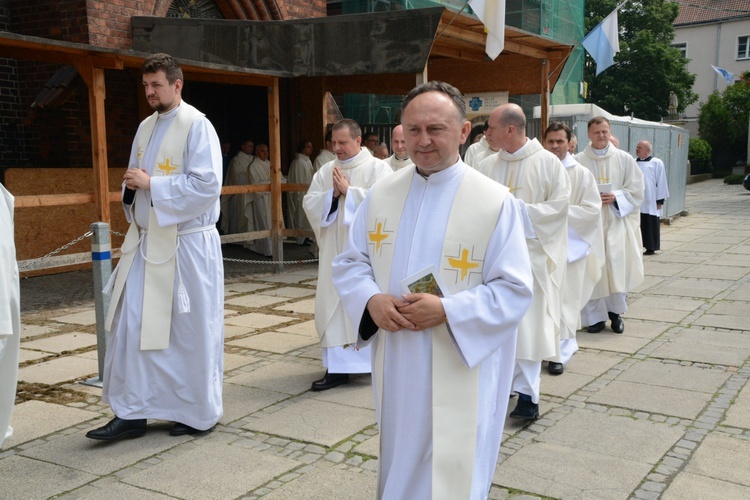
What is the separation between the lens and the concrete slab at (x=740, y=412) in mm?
4871

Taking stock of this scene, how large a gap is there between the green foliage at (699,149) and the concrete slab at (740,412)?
3245cm

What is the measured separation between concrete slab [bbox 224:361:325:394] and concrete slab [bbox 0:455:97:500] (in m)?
1.71

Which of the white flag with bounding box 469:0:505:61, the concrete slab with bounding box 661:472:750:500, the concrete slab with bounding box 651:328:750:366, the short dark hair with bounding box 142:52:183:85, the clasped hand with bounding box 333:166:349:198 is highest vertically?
the white flag with bounding box 469:0:505:61

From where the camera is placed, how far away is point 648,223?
12.9m

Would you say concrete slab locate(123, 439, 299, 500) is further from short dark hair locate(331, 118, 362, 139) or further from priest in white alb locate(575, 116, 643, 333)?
priest in white alb locate(575, 116, 643, 333)

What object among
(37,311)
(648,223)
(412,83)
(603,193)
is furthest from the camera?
(648,223)

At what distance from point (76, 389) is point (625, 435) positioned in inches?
145

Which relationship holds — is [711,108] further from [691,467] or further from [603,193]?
[691,467]

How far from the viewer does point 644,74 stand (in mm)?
39094

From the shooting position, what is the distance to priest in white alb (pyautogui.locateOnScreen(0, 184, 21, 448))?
3684mm

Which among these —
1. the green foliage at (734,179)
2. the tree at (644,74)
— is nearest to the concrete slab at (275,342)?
the green foliage at (734,179)

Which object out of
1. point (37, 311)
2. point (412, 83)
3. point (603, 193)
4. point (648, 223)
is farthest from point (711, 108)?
point (37, 311)

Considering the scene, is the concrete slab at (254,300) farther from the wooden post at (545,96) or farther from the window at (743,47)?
the window at (743,47)

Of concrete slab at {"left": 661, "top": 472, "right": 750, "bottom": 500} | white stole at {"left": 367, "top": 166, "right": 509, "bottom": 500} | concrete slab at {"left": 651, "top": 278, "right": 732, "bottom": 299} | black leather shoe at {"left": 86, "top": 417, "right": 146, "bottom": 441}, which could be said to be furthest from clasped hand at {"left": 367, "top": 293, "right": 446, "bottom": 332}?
concrete slab at {"left": 651, "top": 278, "right": 732, "bottom": 299}
